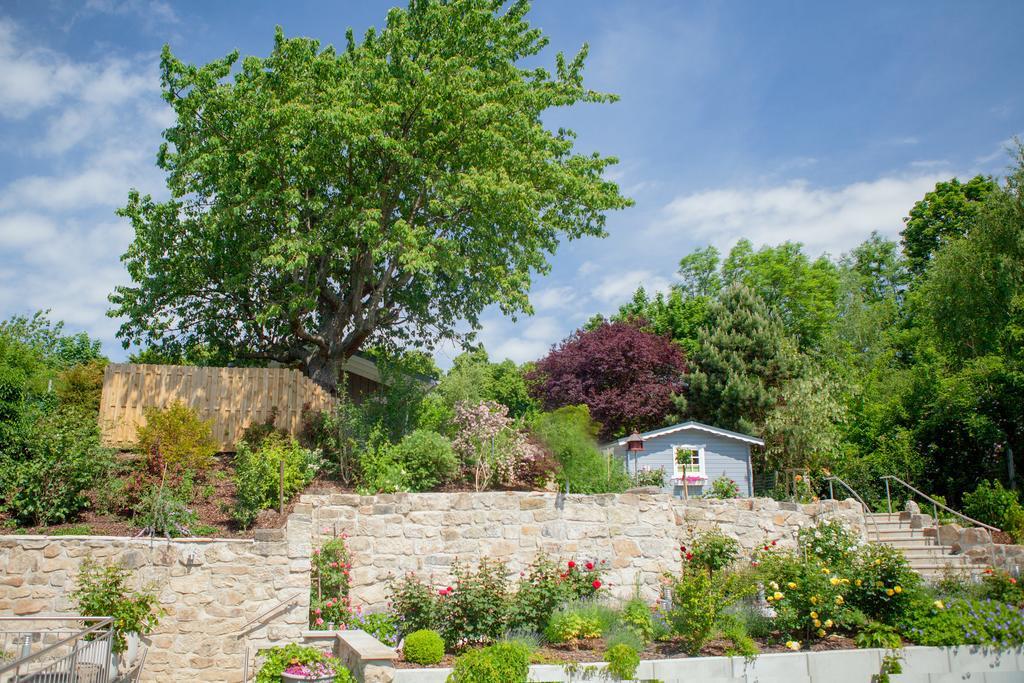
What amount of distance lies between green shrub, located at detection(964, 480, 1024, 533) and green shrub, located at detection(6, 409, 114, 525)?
16.1 metres

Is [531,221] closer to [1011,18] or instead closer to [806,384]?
[806,384]

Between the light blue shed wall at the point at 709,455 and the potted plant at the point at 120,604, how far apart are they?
12.2m

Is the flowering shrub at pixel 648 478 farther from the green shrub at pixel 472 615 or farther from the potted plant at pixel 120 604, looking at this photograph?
the potted plant at pixel 120 604

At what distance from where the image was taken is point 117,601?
8.08 meters

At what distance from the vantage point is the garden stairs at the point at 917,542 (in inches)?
488

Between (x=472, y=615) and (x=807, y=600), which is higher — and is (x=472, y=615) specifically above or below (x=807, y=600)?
below

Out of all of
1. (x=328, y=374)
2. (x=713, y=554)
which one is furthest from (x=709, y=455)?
(x=328, y=374)

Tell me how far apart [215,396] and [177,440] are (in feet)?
8.70

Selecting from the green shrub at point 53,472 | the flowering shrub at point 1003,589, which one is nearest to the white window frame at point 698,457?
the flowering shrub at point 1003,589

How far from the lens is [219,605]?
846 cm

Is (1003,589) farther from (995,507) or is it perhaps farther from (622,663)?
(622,663)

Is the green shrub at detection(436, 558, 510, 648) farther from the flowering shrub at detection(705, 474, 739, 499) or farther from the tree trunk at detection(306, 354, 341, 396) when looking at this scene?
the flowering shrub at detection(705, 474, 739, 499)

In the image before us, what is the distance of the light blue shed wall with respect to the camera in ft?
59.8

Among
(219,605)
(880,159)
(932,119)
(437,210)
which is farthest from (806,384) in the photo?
(219,605)
